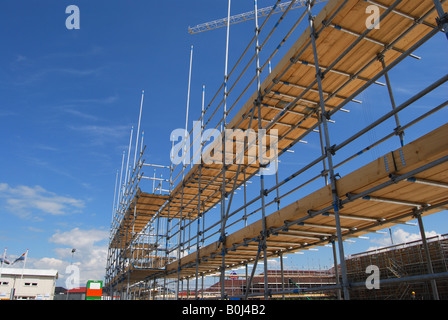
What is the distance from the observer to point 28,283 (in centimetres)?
3872

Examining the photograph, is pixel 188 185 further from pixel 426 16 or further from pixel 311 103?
pixel 426 16

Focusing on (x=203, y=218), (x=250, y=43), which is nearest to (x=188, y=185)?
(x=203, y=218)

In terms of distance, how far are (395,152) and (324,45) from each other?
10.3 ft

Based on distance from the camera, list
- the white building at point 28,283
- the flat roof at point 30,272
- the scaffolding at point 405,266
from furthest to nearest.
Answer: the flat roof at point 30,272 < the white building at point 28,283 < the scaffolding at point 405,266

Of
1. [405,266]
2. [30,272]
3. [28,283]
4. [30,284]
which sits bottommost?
[405,266]

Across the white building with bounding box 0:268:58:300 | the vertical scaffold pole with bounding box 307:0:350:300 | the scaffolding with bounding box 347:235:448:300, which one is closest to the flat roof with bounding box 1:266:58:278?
the white building with bounding box 0:268:58:300

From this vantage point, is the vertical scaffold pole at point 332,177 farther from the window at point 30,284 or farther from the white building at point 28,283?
the window at point 30,284

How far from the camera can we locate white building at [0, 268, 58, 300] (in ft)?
121

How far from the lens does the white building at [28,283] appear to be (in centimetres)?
3697

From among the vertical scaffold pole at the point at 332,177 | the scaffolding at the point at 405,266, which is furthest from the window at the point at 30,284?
the vertical scaffold pole at the point at 332,177

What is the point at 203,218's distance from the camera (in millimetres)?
11969

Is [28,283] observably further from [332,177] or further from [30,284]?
[332,177]

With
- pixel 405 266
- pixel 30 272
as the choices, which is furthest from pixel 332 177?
pixel 30 272
